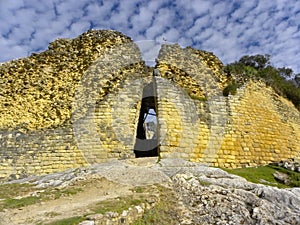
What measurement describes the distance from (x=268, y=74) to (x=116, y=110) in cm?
1142

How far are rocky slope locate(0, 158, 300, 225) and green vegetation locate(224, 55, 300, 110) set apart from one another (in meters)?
8.42

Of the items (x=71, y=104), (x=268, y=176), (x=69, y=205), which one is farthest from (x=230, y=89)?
(x=69, y=205)

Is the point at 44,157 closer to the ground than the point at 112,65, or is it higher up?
closer to the ground

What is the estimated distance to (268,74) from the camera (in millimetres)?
18719

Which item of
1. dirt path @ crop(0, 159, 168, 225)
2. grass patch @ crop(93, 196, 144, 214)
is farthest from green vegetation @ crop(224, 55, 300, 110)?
grass patch @ crop(93, 196, 144, 214)

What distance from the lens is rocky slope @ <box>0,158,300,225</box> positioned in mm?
5508

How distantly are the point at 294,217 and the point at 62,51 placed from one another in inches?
475

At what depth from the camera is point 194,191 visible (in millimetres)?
7055

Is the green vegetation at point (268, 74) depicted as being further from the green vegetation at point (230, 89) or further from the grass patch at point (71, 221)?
the grass patch at point (71, 221)

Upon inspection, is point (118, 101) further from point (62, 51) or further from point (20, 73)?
point (20, 73)

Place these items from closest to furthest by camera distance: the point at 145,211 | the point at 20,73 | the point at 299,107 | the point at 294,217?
the point at 294,217
the point at 145,211
the point at 20,73
the point at 299,107

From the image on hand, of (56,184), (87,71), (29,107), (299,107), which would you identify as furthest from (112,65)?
(299,107)

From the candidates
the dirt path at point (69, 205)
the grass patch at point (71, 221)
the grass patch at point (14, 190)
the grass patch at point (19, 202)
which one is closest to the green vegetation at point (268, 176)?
the dirt path at point (69, 205)

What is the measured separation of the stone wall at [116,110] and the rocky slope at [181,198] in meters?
2.44
